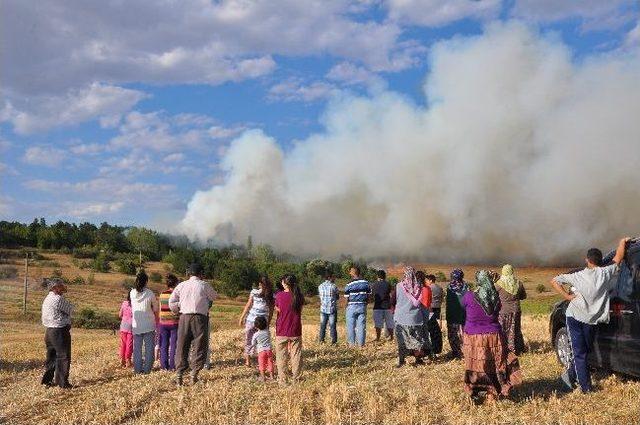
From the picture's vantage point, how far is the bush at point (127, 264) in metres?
60.6

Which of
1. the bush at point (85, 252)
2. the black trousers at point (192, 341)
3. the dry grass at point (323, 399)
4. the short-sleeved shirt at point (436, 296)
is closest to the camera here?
the dry grass at point (323, 399)

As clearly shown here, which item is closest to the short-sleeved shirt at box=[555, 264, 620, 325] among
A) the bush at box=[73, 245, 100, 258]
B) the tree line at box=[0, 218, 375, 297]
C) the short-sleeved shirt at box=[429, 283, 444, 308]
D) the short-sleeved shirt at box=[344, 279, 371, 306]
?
the short-sleeved shirt at box=[429, 283, 444, 308]

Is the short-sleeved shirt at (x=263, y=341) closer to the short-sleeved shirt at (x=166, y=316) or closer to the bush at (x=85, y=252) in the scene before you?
the short-sleeved shirt at (x=166, y=316)

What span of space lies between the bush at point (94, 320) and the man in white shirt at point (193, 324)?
25.8m

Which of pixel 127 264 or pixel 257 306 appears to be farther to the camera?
pixel 127 264

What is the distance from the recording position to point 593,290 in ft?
25.0

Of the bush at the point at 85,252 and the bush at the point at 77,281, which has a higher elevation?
the bush at the point at 85,252

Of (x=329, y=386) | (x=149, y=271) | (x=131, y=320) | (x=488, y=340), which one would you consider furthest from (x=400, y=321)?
(x=149, y=271)

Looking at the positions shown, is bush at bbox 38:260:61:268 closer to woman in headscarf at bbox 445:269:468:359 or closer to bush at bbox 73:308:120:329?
bush at bbox 73:308:120:329

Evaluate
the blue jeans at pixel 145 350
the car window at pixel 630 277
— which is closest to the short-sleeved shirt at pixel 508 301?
the car window at pixel 630 277

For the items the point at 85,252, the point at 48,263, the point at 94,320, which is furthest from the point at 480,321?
the point at 85,252

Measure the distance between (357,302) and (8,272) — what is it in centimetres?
4774

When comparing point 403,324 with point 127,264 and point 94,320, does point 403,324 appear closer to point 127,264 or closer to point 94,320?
point 94,320

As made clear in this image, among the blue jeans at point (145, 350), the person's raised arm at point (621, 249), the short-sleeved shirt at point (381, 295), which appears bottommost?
the blue jeans at point (145, 350)
